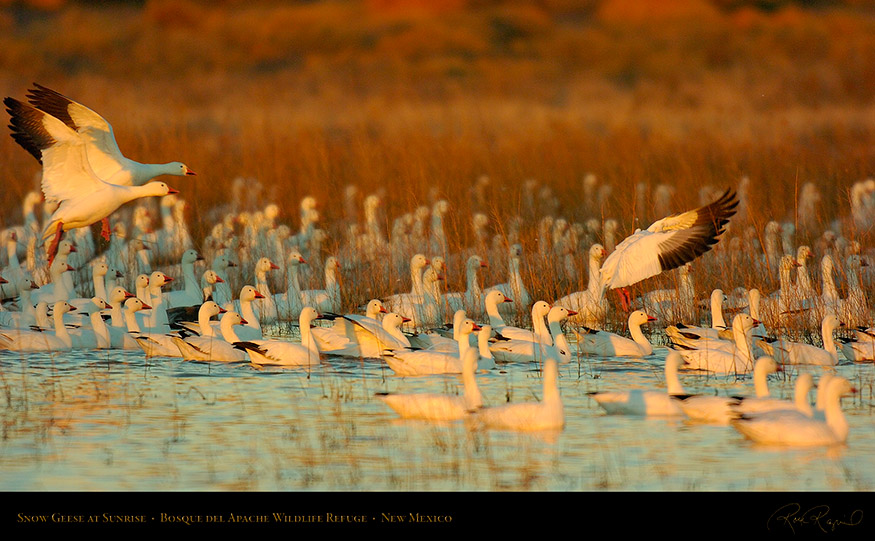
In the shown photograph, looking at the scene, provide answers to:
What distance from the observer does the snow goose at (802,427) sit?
7.18 metres

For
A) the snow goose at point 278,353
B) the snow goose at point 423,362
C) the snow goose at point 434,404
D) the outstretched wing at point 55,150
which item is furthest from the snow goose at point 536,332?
the outstretched wing at point 55,150

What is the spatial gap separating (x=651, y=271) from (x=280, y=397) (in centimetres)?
368

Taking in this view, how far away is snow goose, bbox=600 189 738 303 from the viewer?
417 inches

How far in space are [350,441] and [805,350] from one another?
158 inches

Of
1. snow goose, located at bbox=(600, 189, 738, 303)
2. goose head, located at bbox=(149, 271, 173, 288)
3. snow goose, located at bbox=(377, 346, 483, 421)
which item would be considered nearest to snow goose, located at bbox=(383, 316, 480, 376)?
snow goose, located at bbox=(377, 346, 483, 421)

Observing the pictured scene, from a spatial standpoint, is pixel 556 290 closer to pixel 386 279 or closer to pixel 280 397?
pixel 386 279

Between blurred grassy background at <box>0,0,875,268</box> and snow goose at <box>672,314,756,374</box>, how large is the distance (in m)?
5.61

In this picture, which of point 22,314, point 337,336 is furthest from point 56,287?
point 337,336

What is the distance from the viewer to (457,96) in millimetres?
34312

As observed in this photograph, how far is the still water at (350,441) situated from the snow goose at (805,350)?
5.3 inches

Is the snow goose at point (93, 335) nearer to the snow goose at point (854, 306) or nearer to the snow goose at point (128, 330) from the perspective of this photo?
the snow goose at point (128, 330)

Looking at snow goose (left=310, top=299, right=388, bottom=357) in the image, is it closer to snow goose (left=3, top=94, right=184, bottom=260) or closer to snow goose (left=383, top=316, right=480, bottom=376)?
snow goose (left=383, top=316, right=480, bottom=376)

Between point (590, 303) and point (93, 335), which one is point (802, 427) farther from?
point (93, 335)

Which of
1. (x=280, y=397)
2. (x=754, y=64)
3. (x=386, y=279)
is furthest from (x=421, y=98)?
(x=280, y=397)
